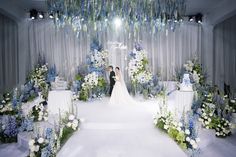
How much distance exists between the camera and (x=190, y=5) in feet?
34.5

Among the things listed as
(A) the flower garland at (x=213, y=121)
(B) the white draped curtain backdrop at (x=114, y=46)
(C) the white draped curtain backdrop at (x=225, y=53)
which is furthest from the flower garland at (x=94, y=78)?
(C) the white draped curtain backdrop at (x=225, y=53)

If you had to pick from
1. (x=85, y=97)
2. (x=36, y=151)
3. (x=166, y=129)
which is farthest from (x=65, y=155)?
(x=85, y=97)

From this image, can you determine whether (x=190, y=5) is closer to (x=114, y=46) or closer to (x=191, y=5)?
(x=191, y=5)

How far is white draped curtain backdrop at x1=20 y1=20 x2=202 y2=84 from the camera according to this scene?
40.9ft

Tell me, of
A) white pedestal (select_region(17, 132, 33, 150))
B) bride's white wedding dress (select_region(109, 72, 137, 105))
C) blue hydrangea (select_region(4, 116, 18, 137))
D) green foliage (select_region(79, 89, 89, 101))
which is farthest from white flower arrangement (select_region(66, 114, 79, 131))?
green foliage (select_region(79, 89, 89, 101))

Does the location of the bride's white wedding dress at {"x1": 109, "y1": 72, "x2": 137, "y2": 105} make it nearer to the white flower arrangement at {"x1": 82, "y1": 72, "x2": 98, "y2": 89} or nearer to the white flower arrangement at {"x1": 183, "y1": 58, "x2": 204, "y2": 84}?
the white flower arrangement at {"x1": 82, "y1": 72, "x2": 98, "y2": 89}

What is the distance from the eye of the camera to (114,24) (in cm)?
1220

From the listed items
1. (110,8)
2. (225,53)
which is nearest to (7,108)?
(110,8)

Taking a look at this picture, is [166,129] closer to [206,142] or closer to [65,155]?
[206,142]

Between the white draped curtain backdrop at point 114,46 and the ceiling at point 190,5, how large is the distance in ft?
4.43

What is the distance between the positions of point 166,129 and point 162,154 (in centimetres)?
97

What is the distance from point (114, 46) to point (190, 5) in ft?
11.8

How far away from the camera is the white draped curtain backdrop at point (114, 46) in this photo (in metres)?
12.5

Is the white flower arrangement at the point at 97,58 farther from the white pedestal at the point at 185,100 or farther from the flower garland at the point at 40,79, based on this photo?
the white pedestal at the point at 185,100
